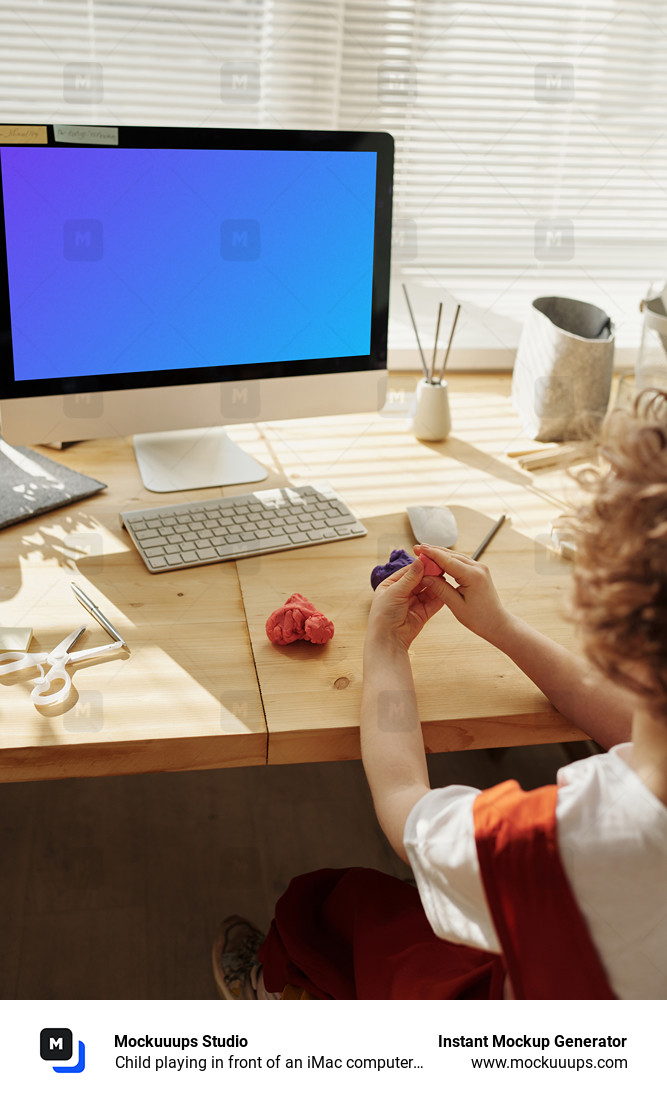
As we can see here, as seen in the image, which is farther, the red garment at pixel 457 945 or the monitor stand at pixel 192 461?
the monitor stand at pixel 192 461

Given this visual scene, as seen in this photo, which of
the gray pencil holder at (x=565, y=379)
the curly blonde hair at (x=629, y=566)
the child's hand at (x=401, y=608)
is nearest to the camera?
the curly blonde hair at (x=629, y=566)

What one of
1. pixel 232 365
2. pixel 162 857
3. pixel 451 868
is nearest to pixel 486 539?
pixel 232 365

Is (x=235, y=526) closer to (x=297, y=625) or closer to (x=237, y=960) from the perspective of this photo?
(x=297, y=625)

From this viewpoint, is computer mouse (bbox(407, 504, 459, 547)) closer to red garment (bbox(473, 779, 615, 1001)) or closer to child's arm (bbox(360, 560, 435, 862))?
child's arm (bbox(360, 560, 435, 862))

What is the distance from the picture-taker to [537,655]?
90 centimetres

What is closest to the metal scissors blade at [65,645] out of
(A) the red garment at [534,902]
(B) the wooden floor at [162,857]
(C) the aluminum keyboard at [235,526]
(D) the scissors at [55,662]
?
(D) the scissors at [55,662]

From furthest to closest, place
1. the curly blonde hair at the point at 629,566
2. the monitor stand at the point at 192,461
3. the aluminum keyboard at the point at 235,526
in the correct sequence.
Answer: the monitor stand at the point at 192,461
the aluminum keyboard at the point at 235,526
the curly blonde hair at the point at 629,566

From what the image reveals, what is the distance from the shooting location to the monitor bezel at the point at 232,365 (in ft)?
3.57

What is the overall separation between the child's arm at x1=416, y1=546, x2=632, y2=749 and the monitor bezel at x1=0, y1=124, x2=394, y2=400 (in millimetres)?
477

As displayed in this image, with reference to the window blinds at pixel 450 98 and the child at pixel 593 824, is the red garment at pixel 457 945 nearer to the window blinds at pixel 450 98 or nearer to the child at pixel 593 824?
the child at pixel 593 824

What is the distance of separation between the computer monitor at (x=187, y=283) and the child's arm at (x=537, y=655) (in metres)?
0.45

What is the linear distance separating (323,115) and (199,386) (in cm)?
79

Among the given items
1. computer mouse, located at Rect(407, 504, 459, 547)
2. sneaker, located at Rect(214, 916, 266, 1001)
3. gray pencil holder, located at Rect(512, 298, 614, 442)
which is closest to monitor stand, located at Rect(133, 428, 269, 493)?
computer mouse, located at Rect(407, 504, 459, 547)

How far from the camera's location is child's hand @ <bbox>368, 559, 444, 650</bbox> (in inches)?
A: 35.8
